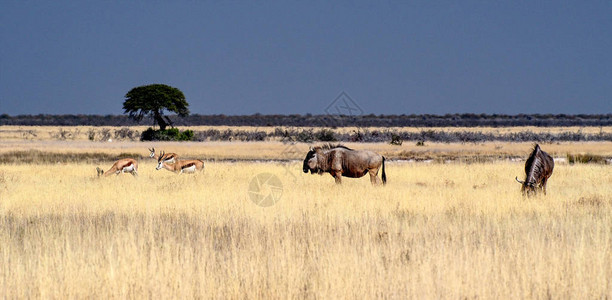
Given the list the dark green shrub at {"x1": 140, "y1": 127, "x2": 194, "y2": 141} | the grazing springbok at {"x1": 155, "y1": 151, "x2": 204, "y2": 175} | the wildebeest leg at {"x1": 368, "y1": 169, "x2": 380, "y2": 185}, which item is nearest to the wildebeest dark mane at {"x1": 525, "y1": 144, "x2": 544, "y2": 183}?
the wildebeest leg at {"x1": 368, "y1": 169, "x2": 380, "y2": 185}

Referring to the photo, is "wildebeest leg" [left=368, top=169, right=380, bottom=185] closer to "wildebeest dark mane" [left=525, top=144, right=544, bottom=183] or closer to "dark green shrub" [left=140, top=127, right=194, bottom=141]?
"wildebeest dark mane" [left=525, top=144, right=544, bottom=183]

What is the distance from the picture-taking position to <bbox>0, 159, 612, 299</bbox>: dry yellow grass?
22.9 feet

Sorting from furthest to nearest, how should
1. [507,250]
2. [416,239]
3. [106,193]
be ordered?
1. [106,193]
2. [416,239]
3. [507,250]

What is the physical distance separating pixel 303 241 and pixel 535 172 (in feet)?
25.9

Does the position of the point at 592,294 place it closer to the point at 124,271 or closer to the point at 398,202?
the point at 124,271

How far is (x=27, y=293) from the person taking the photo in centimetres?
691

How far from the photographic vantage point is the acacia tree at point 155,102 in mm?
57500

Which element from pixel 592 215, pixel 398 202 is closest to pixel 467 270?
pixel 592 215

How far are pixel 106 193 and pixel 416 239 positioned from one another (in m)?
9.33

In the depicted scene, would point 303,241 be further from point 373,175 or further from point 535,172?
point 373,175

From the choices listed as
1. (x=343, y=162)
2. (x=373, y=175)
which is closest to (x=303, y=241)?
(x=343, y=162)

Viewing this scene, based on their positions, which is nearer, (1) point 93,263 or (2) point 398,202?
(1) point 93,263

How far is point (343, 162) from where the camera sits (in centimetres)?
1814

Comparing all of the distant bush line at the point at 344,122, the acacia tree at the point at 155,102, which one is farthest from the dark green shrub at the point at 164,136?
the distant bush line at the point at 344,122
